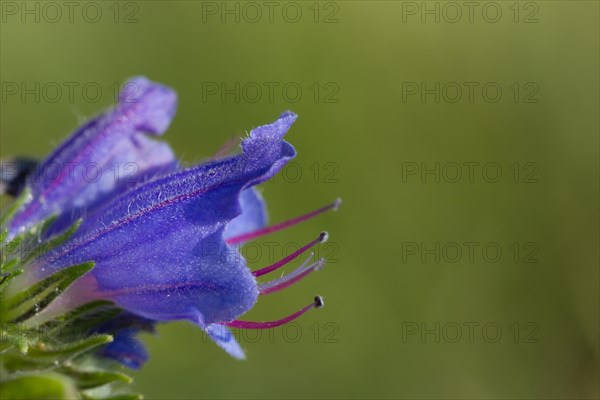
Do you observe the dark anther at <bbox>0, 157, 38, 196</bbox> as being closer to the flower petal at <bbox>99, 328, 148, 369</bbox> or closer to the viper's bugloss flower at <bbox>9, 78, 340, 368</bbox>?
the viper's bugloss flower at <bbox>9, 78, 340, 368</bbox>

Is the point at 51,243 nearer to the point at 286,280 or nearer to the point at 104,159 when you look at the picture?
the point at 104,159

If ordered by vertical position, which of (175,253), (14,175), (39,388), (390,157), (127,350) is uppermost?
(14,175)

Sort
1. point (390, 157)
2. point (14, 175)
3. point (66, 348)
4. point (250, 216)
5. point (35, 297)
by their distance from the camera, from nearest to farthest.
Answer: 1. point (66, 348)
2. point (35, 297)
3. point (250, 216)
4. point (14, 175)
5. point (390, 157)

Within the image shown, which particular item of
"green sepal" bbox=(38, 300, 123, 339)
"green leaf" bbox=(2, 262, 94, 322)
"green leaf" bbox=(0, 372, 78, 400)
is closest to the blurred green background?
"green sepal" bbox=(38, 300, 123, 339)

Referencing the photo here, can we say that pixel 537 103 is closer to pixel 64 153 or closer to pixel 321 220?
pixel 321 220

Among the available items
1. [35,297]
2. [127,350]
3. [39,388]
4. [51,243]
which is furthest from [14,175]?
[39,388]

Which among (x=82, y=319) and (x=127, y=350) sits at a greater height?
(x=82, y=319)

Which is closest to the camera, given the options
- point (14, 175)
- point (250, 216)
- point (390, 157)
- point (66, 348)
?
point (66, 348)
